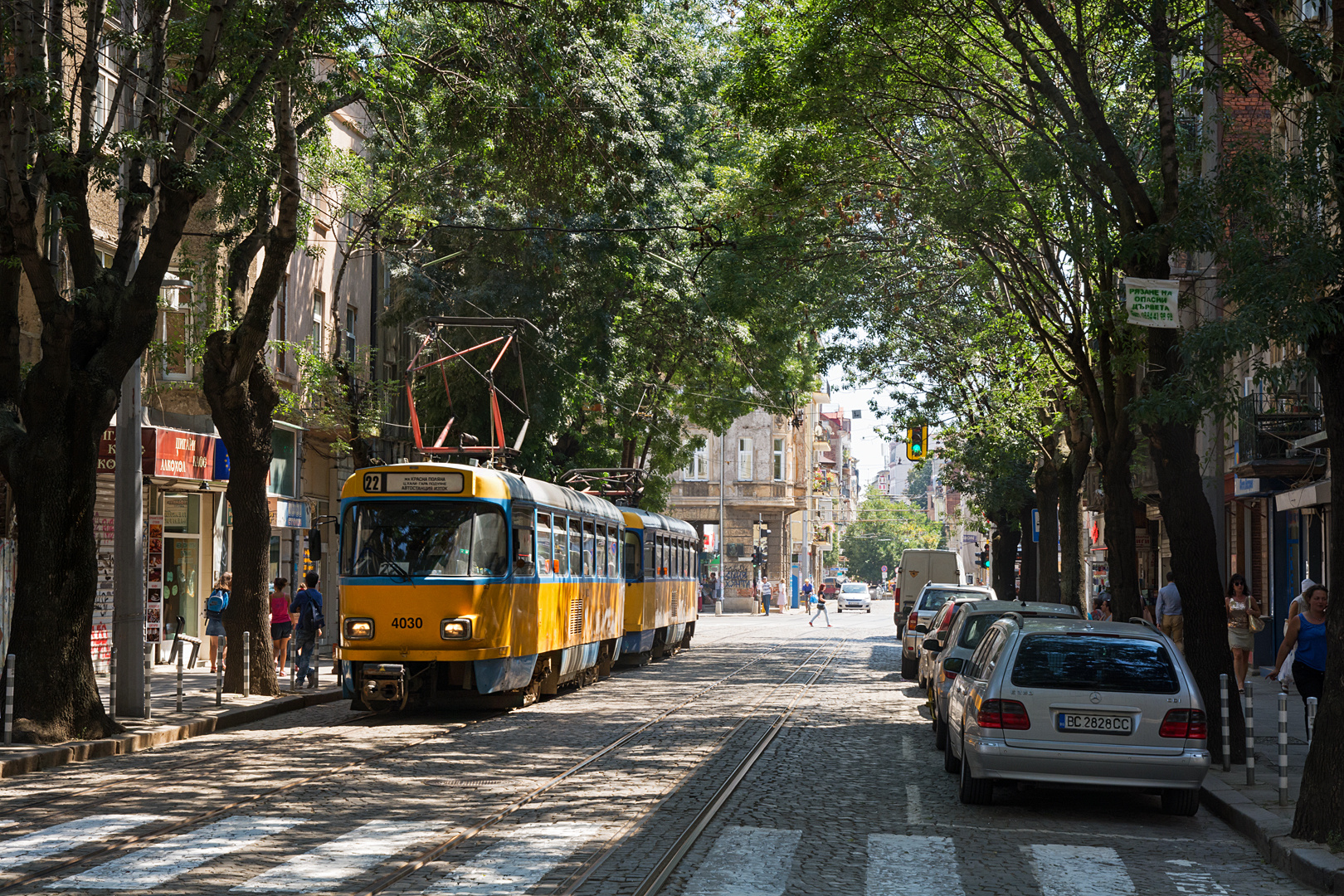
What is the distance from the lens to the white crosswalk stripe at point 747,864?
8.27 m

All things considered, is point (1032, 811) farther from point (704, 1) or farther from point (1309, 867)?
point (704, 1)

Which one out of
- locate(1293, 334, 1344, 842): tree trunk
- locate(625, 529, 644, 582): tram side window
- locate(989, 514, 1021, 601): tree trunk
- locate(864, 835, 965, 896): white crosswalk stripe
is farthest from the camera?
locate(989, 514, 1021, 601): tree trunk

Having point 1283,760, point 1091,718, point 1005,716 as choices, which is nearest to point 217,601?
point 1005,716

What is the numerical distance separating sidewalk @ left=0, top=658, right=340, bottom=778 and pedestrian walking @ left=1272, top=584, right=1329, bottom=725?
1122 cm

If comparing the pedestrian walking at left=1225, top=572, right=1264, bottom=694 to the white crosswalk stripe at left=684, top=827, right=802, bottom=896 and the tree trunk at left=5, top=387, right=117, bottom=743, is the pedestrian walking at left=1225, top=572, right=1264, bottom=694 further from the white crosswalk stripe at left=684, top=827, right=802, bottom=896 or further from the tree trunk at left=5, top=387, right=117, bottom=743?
the tree trunk at left=5, top=387, right=117, bottom=743

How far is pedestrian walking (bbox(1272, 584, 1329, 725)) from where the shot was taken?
45.8ft

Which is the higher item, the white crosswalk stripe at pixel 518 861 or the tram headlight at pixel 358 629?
the tram headlight at pixel 358 629

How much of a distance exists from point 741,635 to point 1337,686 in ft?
124

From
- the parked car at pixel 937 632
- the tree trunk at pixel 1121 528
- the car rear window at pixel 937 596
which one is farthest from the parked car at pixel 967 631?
the car rear window at pixel 937 596

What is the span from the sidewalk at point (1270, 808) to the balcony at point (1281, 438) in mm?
6985

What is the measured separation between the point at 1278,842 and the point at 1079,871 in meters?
1.66

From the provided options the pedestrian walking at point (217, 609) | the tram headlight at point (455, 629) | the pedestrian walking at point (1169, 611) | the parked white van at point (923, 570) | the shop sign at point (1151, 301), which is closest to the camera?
the shop sign at point (1151, 301)

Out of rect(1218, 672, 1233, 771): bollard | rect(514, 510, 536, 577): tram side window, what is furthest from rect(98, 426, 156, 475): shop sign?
rect(1218, 672, 1233, 771): bollard

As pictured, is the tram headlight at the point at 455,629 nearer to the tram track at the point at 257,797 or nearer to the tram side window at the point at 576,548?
the tram track at the point at 257,797
